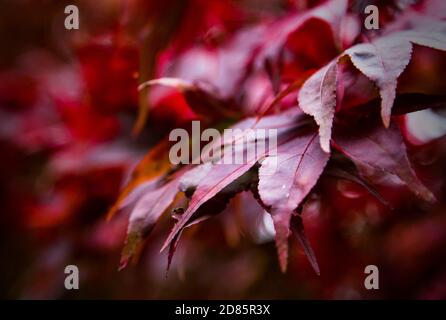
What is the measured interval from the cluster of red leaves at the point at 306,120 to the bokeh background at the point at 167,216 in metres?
0.02

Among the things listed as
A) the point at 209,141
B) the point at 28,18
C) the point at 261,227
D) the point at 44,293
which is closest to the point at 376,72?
the point at 209,141

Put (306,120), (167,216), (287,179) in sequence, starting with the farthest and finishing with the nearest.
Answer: (167,216) < (306,120) < (287,179)

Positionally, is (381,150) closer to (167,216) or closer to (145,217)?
(145,217)

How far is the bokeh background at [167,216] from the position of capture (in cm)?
83

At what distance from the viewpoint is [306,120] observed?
56 centimetres

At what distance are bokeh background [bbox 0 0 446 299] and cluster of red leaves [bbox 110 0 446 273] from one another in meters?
0.02

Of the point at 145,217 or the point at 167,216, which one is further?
the point at 167,216

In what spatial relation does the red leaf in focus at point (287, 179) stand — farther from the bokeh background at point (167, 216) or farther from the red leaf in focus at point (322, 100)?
the bokeh background at point (167, 216)

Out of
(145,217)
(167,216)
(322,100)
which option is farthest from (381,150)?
(167,216)

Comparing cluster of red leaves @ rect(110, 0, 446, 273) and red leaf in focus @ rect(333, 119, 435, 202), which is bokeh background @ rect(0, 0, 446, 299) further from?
red leaf in focus @ rect(333, 119, 435, 202)

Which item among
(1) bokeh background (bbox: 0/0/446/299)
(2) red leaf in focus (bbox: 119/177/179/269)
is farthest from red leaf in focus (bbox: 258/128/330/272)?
(1) bokeh background (bbox: 0/0/446/299)

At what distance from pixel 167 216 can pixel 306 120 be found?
0.48 meters

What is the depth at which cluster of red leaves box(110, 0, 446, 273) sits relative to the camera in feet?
1.48
